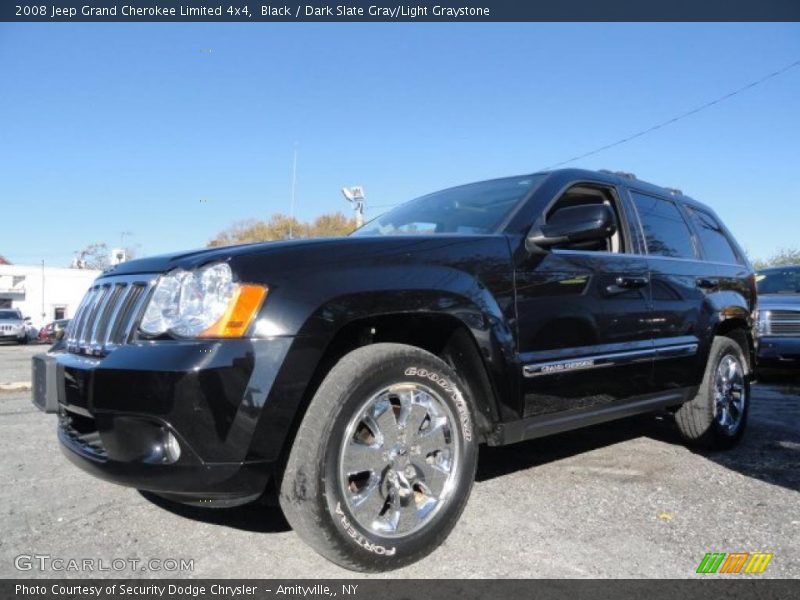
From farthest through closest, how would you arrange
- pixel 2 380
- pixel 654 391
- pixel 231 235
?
pixel 231 235, pixel 2 380, pixel 654 391

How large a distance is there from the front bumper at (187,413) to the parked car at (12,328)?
28.8 m

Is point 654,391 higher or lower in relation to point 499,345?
lower

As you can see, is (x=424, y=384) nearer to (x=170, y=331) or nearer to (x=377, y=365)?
(x=377, y=365)

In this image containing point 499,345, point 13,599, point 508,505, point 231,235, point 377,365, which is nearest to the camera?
point 13,599

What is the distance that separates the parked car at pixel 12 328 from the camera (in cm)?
2634

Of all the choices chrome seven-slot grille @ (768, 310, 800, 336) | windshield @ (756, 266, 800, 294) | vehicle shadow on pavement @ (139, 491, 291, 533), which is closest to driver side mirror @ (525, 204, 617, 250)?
vehicle shadow on pavement @ (139, 491, 291, 533)

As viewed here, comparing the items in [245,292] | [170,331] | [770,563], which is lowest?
[770,563]

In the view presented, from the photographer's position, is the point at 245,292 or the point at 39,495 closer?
the point at 245,292

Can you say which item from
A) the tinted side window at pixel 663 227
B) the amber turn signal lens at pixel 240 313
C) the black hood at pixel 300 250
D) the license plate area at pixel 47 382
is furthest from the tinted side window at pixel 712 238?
the license plate area at pixel 47 382

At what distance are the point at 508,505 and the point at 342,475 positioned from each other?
1.26 meters

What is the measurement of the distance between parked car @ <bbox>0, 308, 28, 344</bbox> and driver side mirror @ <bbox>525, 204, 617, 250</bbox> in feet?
95.6

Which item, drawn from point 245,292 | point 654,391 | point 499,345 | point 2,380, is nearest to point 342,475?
point 245,292

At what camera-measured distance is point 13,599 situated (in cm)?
221

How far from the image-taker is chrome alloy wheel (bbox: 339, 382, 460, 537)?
240cm
